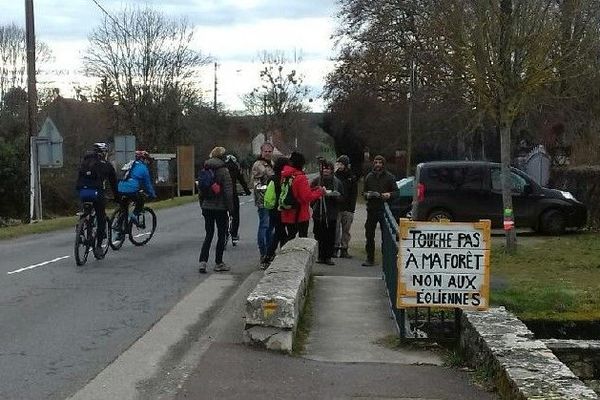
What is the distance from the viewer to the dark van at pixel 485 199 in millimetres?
19922

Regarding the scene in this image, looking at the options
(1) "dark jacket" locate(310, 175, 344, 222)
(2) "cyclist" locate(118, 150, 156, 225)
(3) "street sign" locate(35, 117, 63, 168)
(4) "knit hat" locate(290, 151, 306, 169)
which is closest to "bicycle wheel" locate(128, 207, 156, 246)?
(2) "cyclist" locate(118, 150, 156, 225)

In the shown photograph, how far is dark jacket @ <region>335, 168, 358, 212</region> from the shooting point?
13.8 m

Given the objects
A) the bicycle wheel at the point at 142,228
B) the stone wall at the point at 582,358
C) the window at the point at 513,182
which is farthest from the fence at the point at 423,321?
the window at the point at 513,182

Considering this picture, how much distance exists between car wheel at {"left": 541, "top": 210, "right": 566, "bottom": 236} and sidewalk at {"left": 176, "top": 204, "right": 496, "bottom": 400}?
11.9 metres

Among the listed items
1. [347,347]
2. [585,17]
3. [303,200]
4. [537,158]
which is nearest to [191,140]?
[537,158]

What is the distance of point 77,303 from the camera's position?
32.1 ft

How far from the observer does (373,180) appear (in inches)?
529

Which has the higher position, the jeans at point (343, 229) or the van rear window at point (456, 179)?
the van rear window at point (456, 179)

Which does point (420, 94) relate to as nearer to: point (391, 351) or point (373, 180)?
point (373, 180)

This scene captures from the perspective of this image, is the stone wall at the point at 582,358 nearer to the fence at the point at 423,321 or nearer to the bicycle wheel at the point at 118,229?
the fence at the point at 423,321

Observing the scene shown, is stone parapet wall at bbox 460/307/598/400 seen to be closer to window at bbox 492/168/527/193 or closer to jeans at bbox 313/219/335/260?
jeans at bbox 313/219/335/260

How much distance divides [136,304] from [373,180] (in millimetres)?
4908

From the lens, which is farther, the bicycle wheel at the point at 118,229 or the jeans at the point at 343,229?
the bicycle wheel at the point at 118,229

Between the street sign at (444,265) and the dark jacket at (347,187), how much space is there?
621 cm
